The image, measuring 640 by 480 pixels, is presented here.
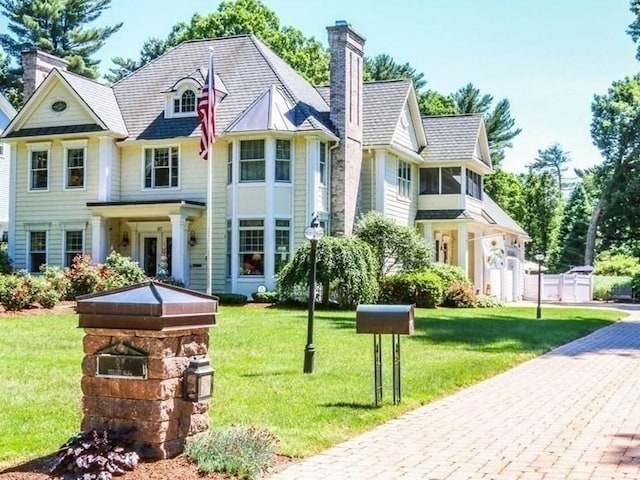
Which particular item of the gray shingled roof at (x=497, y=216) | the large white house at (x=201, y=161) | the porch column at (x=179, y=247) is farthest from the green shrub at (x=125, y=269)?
the gray shingled roof at (x=497, y=216)

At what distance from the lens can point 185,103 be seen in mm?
28281

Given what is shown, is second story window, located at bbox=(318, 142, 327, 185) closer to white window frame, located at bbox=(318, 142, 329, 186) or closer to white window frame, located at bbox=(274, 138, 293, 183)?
white window frame, located at bbox=(318, 142, 329, 186)

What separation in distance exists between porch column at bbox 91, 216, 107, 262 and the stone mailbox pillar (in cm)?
2181

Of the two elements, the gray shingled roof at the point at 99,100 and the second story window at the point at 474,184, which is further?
the second story window at the point at 474,184

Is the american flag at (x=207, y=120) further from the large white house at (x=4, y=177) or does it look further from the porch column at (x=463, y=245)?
the large white house at (x=4, y=177)

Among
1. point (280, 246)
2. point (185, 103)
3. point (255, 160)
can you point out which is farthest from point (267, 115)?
point (280, 246)

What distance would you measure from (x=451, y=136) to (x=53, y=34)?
34165 millimetres

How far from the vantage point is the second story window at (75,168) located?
2817 centimetres

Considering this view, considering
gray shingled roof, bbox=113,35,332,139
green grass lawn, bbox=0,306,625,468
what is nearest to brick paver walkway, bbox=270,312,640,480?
green grass lawn, bbox=0,306,625,468

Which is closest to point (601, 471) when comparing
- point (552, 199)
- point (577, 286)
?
point (577, 286)

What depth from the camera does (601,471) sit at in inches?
242

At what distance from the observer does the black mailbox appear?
845 cm

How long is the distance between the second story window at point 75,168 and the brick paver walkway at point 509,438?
20.6 metres

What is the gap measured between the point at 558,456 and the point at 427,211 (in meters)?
26.8
